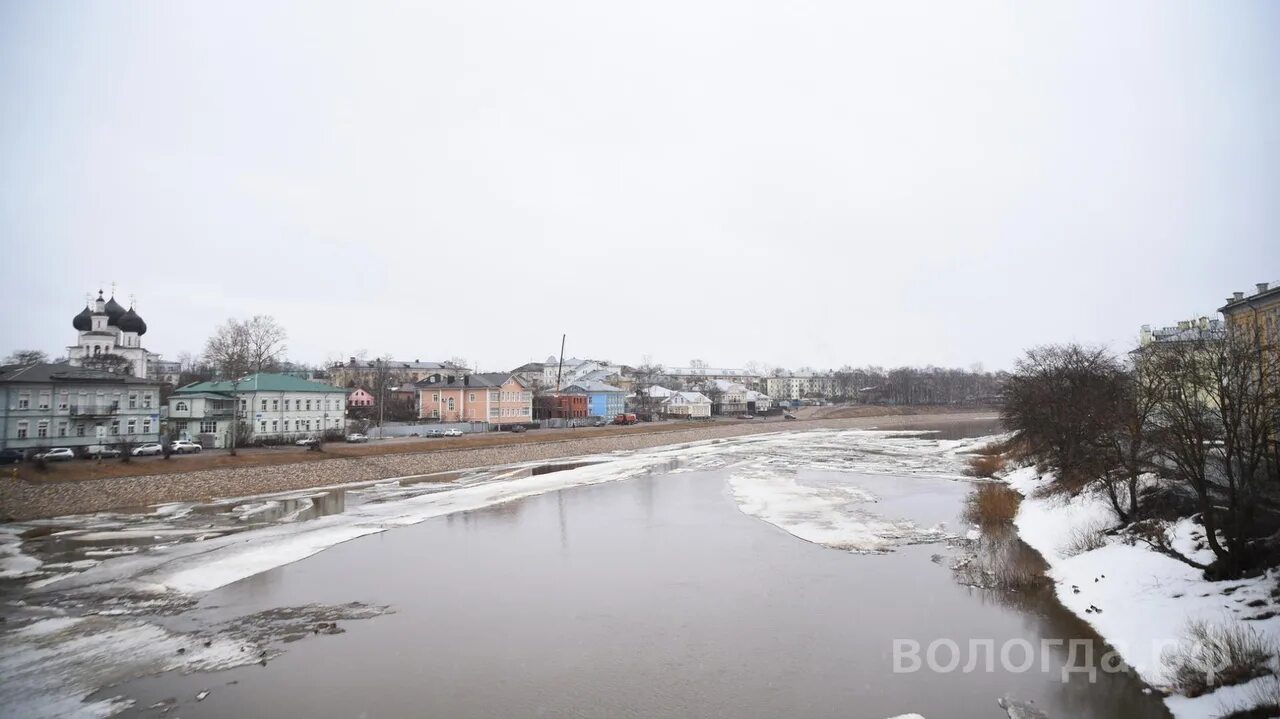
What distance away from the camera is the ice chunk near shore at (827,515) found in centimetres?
1898

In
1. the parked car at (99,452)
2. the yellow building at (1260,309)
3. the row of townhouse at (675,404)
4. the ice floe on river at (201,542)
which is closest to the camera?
the ice floe on river at (201,542)

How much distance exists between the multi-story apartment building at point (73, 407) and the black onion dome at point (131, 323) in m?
30.1

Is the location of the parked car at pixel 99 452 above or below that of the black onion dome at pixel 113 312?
below

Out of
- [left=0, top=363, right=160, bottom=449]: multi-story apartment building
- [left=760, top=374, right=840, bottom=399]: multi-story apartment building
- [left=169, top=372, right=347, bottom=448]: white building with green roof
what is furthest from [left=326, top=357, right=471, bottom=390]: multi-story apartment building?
[left=760, top=374, right=840, bottom=399]: multi-story apartment building

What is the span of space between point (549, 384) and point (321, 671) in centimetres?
11962

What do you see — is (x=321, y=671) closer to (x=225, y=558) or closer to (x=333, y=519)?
(x=225, y=558)

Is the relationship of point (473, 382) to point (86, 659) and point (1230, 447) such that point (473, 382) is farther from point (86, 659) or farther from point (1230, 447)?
point (1230, 447)

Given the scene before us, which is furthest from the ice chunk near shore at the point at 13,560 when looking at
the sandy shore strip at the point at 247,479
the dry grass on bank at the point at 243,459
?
the dry grass on bank at the point at 243,459

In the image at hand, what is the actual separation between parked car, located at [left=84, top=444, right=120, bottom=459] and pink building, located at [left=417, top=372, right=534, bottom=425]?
30.0 m

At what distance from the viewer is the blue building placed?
85375 millimetres

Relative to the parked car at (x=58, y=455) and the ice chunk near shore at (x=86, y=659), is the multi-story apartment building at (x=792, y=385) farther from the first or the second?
the ice chunk near shore at (x=86, y=659)

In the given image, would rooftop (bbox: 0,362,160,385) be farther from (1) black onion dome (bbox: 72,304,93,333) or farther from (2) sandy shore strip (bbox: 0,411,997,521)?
(1) black onion dome (bbox: 72,304,93,333)

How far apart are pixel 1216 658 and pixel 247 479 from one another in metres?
33.8

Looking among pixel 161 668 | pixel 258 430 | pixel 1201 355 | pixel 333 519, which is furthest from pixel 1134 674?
pixel 258 430
